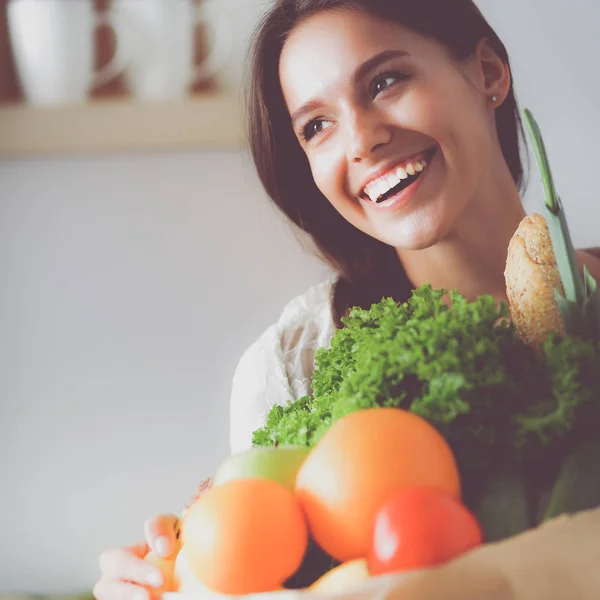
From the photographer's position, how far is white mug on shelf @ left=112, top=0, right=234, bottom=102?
143 cm

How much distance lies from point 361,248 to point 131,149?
2.03ft

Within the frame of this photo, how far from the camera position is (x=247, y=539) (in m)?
0.48

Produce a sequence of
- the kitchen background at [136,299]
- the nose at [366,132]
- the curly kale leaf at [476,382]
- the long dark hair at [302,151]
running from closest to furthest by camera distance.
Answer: the curly kale leaf at [476,382], the nose at [366,132], the long dark hair at [302,151], the kitchen background at [136,299]

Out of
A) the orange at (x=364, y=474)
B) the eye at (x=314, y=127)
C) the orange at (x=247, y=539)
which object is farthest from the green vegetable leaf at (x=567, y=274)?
the eye at (x=314, y=127)

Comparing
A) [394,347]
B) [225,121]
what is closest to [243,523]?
[394,347]

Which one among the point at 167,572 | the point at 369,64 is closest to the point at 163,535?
the point at 167,572

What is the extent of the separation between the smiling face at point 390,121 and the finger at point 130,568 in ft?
1.78

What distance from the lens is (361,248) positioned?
4.48 feet

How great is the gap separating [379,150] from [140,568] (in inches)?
23.6

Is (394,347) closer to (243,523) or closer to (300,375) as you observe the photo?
(243,523)

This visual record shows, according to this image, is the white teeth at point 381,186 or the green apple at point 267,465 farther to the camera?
the white teeth at point 381,186

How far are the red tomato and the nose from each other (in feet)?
1.98

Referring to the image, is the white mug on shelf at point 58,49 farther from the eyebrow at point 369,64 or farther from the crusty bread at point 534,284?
the crusty bread at point 534,284

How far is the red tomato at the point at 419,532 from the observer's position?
1.43 feet
